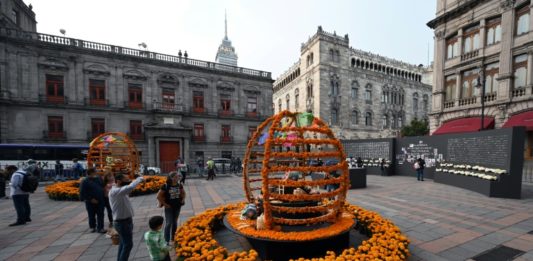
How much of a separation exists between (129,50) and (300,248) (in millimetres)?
25636

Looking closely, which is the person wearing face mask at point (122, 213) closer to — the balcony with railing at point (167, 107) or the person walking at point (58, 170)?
the person walking at point (58, 170)

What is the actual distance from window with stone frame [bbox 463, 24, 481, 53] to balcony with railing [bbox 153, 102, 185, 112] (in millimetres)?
27907

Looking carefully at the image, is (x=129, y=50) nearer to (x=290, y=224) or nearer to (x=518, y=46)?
(x=290, y=224)

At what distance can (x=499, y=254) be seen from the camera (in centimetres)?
455

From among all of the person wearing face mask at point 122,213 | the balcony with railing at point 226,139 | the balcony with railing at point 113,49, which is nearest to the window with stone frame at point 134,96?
the balcony with railing at point 113,49

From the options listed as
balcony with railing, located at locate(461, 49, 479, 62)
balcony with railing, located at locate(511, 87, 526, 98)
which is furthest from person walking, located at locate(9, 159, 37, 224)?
balcony with railing, located at locate(461, 49, 479, 62)

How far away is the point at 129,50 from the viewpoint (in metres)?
22.2

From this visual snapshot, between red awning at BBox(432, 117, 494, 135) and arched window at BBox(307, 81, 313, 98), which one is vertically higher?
arched window at BBox(307, 81, 313, 98)

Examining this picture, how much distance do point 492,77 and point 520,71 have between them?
1.56 meters

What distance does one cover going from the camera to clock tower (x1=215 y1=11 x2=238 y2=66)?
101m

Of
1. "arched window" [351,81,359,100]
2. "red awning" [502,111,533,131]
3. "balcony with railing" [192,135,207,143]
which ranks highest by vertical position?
"arched window" [351,81,359,100]

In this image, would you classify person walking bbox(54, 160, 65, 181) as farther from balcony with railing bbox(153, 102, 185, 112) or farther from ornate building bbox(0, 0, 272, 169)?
balcony with railing bbox(153, 102, 185, 112)

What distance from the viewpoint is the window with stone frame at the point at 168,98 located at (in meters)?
23.3

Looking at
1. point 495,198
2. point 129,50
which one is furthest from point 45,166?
point 495,198
